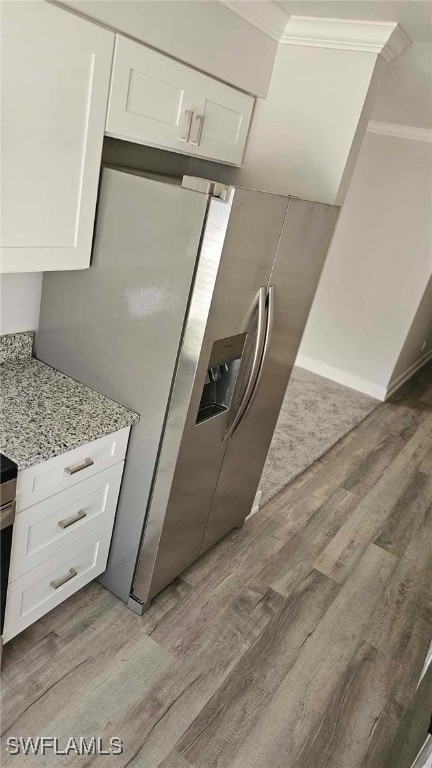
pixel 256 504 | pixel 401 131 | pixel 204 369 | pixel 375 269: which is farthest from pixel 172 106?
pixel 375 269

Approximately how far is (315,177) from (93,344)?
1177 mm

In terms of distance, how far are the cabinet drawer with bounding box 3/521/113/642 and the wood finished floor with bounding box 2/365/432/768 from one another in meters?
0.14

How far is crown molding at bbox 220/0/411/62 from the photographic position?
6.49 ft

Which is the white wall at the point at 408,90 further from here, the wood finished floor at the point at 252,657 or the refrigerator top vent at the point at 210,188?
the wood finished floor at the point at 252,657

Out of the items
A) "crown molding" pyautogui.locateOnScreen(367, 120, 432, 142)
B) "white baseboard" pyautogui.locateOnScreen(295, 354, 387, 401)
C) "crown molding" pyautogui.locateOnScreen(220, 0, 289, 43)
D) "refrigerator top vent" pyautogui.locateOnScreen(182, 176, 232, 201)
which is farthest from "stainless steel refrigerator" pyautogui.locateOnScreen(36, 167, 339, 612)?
"white baseboard" pyautogui.locateOnScreen(295, 354, 387, 401)

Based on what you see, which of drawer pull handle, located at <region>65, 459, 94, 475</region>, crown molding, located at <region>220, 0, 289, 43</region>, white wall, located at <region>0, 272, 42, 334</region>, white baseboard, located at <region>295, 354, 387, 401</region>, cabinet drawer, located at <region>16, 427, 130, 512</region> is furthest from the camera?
white baseboard, located at <region>295, 354, 387, 401</region>

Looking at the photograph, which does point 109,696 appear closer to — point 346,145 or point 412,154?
point 346,145

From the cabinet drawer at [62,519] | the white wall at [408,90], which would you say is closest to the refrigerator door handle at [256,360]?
the cabinet drawer at [62,519]

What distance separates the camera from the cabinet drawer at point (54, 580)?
1.87m

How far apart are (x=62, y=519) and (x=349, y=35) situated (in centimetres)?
212

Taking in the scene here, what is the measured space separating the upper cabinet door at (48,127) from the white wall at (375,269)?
3.64 meters

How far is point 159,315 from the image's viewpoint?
1837mm

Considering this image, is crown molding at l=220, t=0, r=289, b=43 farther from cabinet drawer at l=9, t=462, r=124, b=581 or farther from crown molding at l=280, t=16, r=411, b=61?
cabinet drawer at l=9, t=462, r=124, b=581

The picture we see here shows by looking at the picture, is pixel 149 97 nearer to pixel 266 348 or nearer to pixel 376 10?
pixel 376 10
